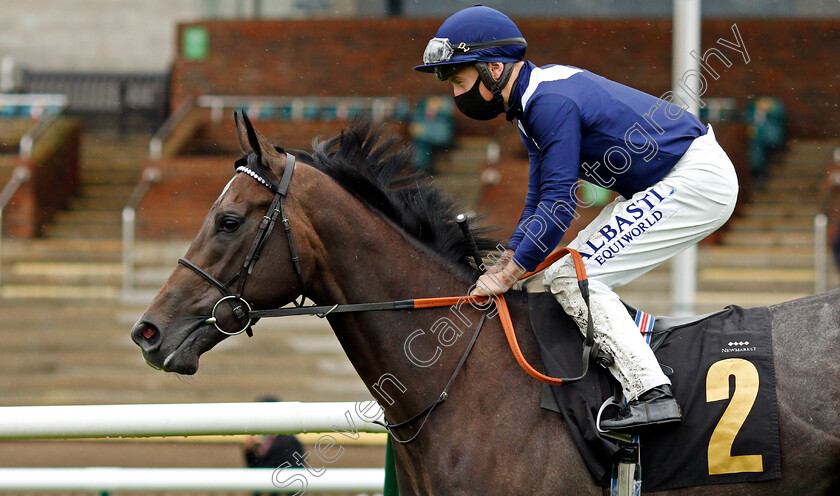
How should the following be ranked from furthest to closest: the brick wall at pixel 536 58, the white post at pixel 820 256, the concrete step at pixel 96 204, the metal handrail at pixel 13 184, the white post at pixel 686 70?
the concrete step at pixel 96 204 → the metal handrail at pixel 13 184 → the brick wall at pixel 536 58 → the white post at pixel 820 256 → the white post at pixel 686 70

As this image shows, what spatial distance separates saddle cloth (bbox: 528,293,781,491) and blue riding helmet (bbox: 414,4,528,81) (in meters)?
1.03

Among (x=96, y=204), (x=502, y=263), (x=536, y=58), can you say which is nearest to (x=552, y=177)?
(x=502, y=263)

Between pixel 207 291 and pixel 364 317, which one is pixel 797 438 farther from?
pixel 207 291

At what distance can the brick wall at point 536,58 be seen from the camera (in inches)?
508

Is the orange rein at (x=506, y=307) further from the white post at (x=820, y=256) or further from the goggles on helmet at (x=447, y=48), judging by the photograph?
the white post at (x=820, y=256)

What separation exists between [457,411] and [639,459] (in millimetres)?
608

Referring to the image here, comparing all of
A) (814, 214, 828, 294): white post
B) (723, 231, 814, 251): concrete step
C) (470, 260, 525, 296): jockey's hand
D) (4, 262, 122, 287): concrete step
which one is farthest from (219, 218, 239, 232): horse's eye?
(4, 262, 122, 287): concrete step

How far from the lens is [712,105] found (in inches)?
509

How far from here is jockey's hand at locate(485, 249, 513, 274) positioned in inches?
119

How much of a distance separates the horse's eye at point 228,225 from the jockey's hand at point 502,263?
2.89 feet

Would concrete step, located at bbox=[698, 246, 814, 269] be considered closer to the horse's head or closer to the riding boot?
the riding boot

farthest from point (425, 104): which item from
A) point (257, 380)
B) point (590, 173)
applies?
point (590, 173)

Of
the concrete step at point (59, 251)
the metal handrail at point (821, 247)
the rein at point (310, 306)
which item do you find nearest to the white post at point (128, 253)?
the concrete step at point (59, 251)

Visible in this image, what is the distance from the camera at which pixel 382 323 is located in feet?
9.77
